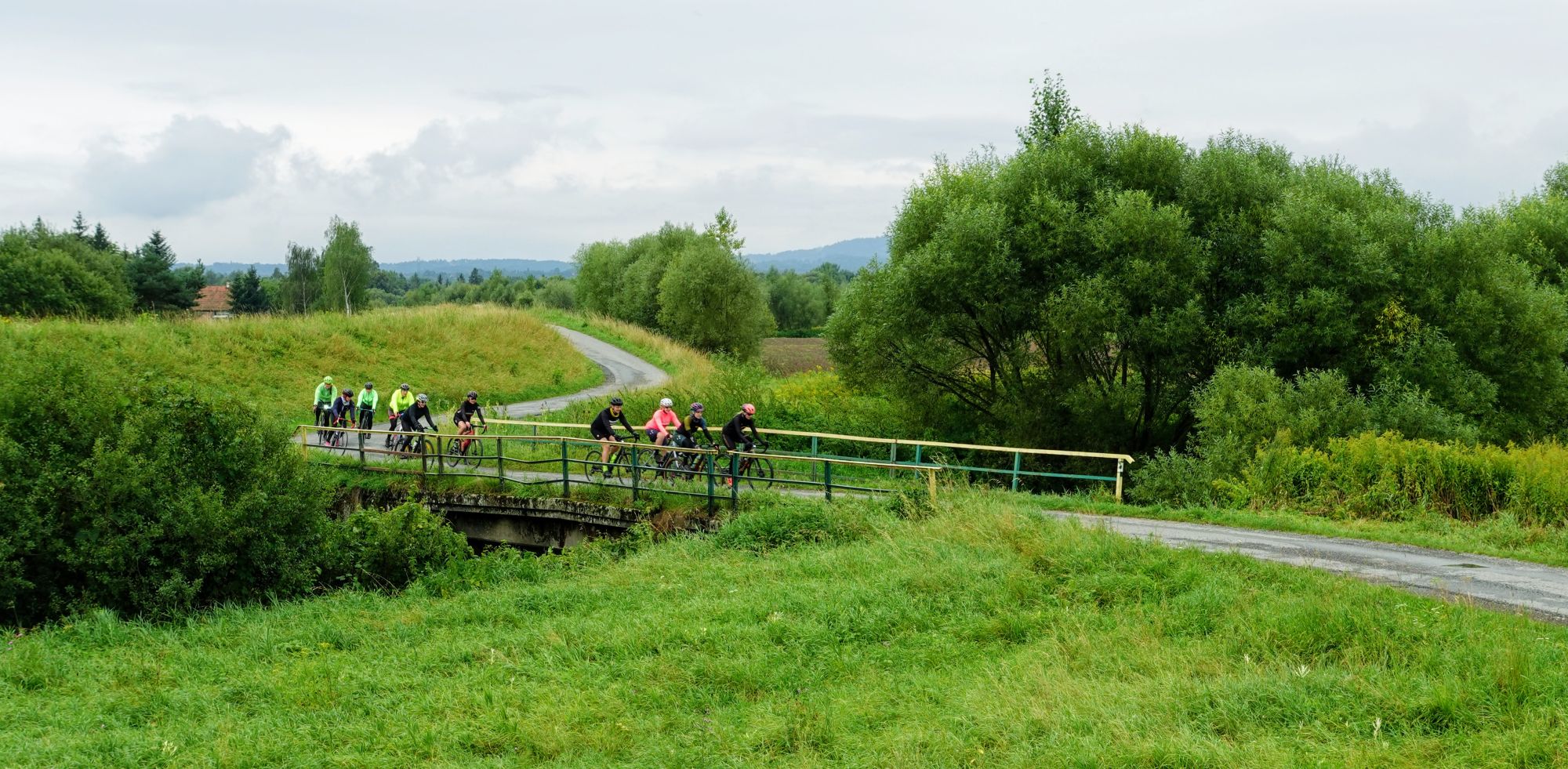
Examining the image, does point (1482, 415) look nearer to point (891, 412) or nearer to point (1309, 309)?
point (1309, 309)

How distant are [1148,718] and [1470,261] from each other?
21109 millimetres

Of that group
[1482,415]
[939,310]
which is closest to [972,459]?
[939,310]

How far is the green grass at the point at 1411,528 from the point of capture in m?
12.6

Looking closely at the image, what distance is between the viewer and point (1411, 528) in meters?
13.9

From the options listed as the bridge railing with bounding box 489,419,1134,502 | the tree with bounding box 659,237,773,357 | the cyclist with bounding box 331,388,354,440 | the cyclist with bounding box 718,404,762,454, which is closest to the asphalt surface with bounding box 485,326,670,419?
the cyclist with bounding box 331,388,354,440

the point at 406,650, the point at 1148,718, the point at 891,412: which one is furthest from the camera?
the point at 891,412

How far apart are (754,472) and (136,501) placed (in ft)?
30.9

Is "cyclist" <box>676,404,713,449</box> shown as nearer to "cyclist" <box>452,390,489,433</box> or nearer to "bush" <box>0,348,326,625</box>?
"cyclist" <box>452,390,489,433</box>

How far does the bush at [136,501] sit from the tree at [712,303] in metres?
48.5

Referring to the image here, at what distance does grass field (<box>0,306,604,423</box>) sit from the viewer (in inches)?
1261

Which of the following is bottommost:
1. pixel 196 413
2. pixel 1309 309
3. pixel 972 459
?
pixel 972 459

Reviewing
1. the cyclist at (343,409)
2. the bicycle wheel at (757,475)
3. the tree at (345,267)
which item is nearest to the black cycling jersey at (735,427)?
the bicycle wheel at (757,475)

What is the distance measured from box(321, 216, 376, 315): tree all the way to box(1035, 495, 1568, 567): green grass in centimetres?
7190

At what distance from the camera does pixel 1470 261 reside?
23562mm
